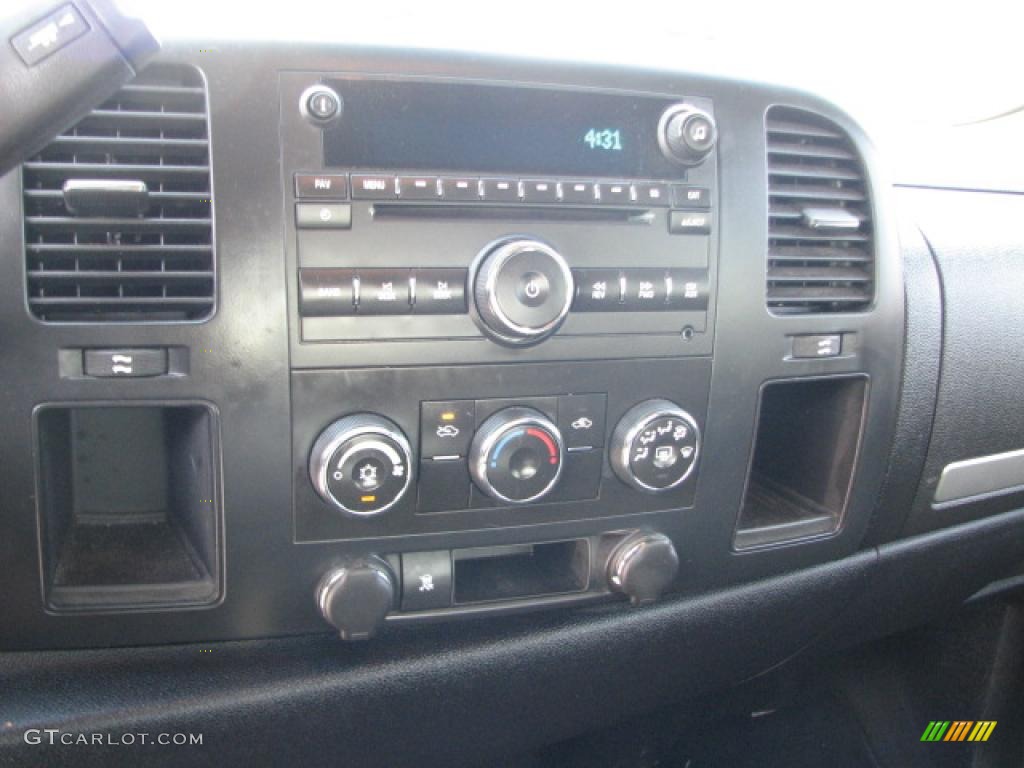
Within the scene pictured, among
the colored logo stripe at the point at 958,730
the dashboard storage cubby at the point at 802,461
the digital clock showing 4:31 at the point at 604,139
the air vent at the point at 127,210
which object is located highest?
the digital clock showing 4:31 at the point at 604,139

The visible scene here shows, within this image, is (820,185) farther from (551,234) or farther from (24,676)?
(24,676)

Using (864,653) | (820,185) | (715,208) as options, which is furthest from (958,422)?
(864,653)

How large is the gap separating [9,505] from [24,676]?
0.65ft

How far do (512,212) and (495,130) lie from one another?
80 mm

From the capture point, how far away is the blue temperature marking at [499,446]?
35.4 inches

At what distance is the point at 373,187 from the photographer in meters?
0.83

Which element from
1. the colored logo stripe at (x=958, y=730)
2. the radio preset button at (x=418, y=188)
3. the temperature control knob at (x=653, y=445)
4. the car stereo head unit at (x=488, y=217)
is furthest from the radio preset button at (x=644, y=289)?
the colored logo stripe at (x=958, y=730)

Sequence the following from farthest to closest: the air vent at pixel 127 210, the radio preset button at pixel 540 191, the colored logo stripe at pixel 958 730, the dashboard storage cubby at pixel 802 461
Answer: the colored logo stripe at pixel 958 730 < the dashboard storage cubby at pixel 802 461 < the radio preset button at pixel 540 191 < the air vent at pixel 127 210

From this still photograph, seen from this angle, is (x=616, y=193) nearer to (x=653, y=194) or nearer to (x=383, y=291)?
(x=653, y=194)

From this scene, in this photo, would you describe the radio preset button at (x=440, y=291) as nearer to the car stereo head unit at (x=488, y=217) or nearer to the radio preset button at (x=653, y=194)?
the car stereo head unit at (x=488, y=217)

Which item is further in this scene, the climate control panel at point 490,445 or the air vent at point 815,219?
the air vent at point 815,219

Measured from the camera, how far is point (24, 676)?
0.90 m

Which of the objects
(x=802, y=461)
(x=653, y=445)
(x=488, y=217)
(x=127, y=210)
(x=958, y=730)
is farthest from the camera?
(x=958, y=730)

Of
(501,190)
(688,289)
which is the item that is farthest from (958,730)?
(501,190)
